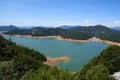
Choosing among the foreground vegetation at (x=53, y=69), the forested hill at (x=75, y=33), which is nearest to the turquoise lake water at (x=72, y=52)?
the foreground vegetation at (x=53, y=69)

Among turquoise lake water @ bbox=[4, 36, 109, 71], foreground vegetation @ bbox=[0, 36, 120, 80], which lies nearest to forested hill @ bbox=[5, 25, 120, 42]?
turquoise lake water @ bbox=[4, 36, 109, 71]

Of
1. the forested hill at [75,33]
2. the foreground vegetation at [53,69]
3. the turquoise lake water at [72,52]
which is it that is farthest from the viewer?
the forested hill at [75,33]

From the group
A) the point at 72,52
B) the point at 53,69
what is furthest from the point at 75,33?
the point at 53,69

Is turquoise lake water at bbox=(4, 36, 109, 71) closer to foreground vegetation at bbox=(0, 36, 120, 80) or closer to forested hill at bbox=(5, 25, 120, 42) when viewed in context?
foreground vegetation at bbox=(0, 36, 120, 80)

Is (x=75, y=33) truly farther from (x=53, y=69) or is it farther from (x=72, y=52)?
(x=53, y=69)

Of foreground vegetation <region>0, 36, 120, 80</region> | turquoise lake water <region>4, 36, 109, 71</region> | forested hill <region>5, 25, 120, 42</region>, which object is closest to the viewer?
foreground vegetation <region>0, 36, 120, 80</region>

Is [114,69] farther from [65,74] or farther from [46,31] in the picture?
[46,31]

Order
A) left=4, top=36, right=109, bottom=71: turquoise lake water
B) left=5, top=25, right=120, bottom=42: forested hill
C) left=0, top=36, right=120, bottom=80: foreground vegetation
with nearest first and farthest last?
left=0, top=36, right=120, bottom=80: foreground vegetation, left=4, top=36, right=109, bottom=71: turquoise lake water, left=5, top=25, right=120, bottom=42: forested hill

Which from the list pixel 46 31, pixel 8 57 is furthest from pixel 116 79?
pixel 46 31

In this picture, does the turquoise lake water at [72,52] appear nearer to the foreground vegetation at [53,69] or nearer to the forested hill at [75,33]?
the foreground vegetation at [53,69]
